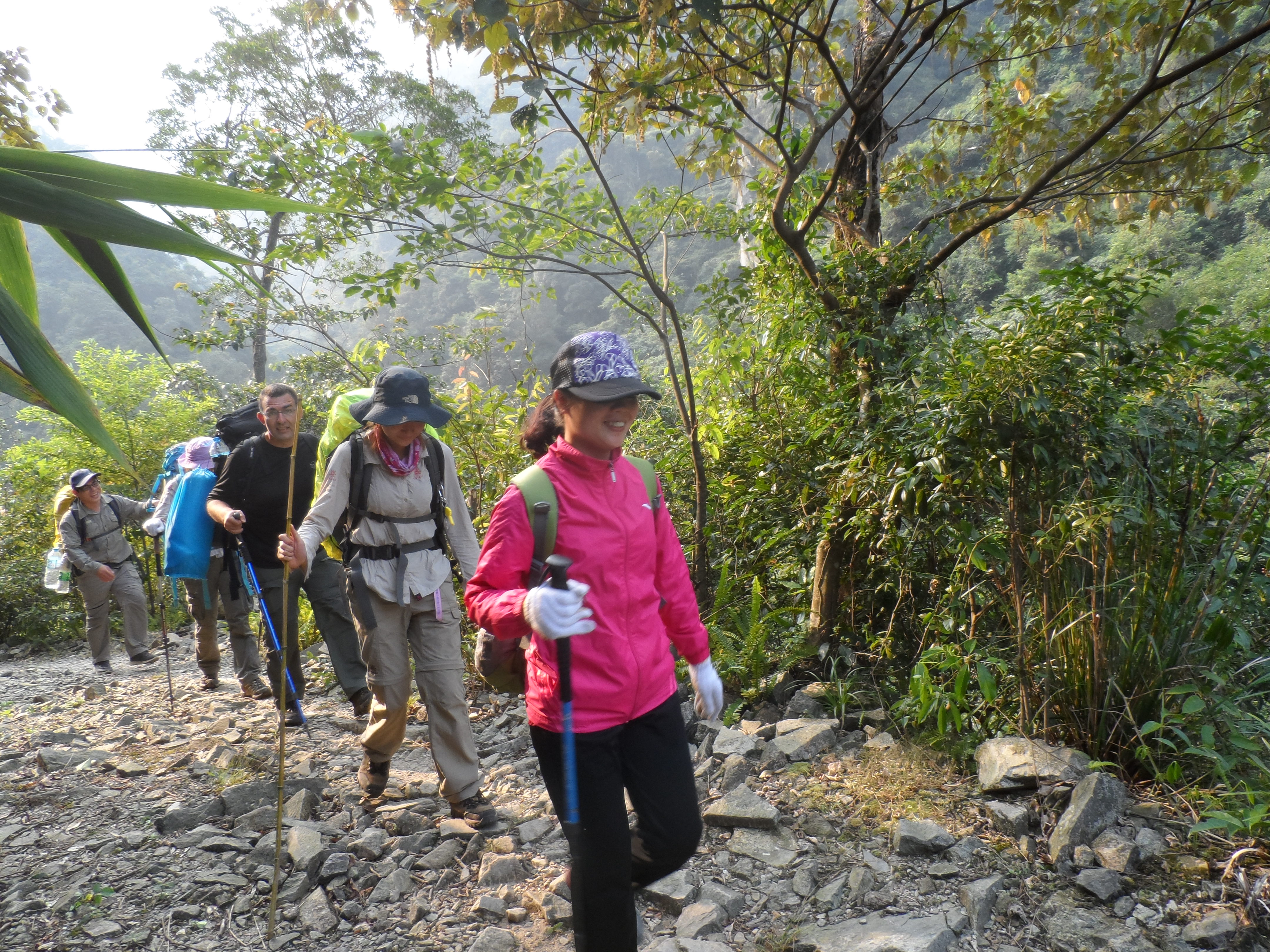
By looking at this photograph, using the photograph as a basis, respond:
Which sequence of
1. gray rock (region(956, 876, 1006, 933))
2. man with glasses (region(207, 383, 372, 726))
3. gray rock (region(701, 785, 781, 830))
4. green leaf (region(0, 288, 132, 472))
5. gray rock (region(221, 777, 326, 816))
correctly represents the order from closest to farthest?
green leaf (region(0, 288, 132, 472))
gray rock (region(956, 876, 1006, 933))
gray rock (region(701, 785, 781, 830))
gray rock (region(221, 777, 326, 816))
man with glasses (region(207, 383, 372, 726))

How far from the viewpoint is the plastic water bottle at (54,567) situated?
24.0 ft

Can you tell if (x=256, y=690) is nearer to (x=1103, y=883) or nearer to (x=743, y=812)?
(x=743, y=812)

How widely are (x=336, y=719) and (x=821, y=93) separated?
18.6ft

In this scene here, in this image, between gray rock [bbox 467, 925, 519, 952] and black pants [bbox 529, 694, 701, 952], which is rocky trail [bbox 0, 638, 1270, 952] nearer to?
gray rock [bbox 467, 925, 519, 952]

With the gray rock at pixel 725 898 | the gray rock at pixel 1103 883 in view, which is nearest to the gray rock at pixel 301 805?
the gray rock at pixel 725 898

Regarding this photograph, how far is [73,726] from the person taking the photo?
545 centimetres

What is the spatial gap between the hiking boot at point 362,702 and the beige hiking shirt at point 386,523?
5.78 feet

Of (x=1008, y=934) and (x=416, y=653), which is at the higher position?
(x=416, y=653)

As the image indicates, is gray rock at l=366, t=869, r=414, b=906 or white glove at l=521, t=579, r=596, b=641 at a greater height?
white glove at l=521, t=579, r=596, b=641

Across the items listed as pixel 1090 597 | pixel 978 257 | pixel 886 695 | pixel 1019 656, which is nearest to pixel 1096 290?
pixel 1090 597

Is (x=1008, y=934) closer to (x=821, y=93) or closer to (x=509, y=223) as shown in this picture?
(x=509, y=223)

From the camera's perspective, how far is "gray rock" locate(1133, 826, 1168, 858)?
8.46 feet

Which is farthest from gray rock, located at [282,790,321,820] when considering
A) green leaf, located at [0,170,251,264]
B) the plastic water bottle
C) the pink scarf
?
the plastic water bottle

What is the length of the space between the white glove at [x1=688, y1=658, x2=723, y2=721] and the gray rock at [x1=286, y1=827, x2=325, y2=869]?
6.00ft
